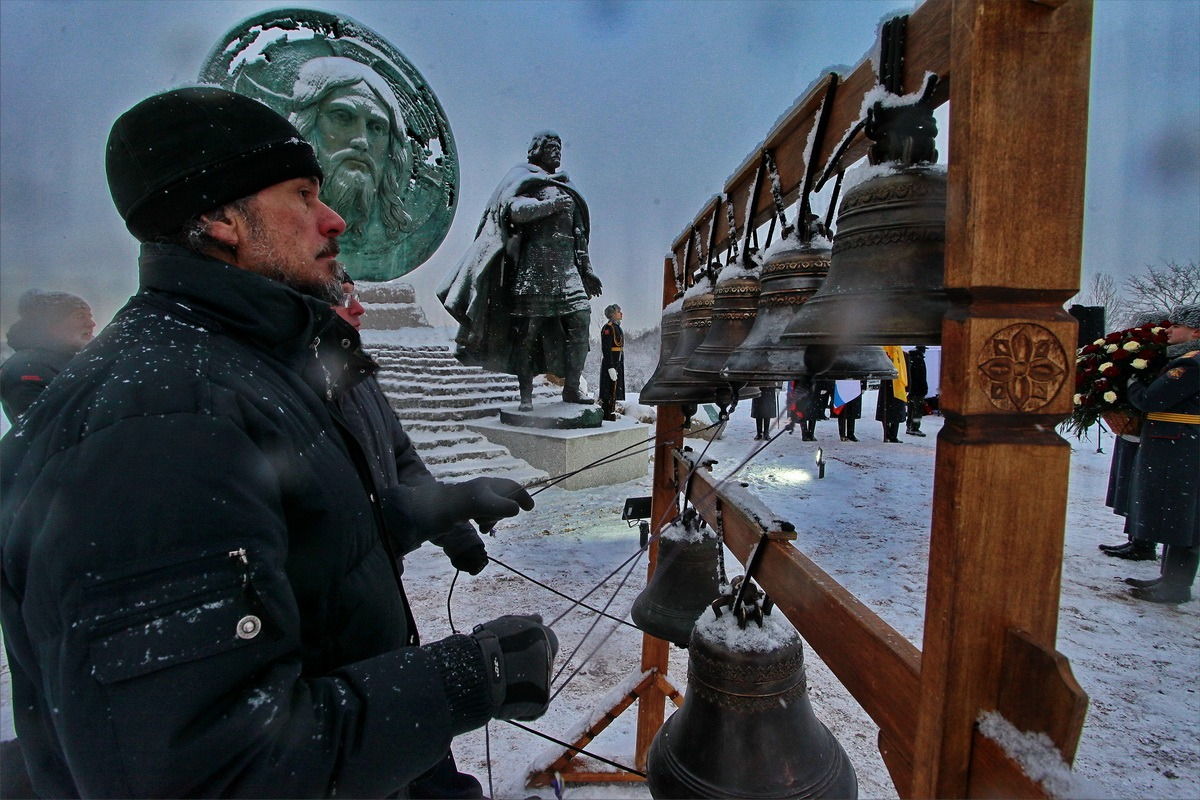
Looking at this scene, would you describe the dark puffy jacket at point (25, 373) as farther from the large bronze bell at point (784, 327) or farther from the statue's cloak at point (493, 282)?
the statue's cloak at point (493, 282)

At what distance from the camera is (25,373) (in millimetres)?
3439

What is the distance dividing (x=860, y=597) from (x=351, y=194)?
8606mm

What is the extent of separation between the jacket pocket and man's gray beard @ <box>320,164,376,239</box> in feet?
29.7

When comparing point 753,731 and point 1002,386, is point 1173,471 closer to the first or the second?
point 753,731

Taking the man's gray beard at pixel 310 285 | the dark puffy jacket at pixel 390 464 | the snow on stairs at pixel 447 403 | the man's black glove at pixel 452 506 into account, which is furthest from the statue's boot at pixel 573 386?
the man's gray beard at pixel 310 285

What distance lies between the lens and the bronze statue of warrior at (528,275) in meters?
7.36

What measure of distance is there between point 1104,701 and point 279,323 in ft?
13.7

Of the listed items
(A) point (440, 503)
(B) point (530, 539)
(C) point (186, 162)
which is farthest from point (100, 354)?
(B) point (530, 539)

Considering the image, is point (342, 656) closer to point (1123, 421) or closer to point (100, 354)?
point (100, 354)

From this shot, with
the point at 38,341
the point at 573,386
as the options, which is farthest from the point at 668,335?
the point at 573,386

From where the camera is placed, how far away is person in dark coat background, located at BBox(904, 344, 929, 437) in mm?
11016

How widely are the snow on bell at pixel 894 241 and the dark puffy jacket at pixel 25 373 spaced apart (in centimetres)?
420

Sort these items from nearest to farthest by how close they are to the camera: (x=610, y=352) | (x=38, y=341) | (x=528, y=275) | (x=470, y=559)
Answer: (x=470, y=559) < (x=38, y=341) < (x=528, y=275) < (x=610, y=352)

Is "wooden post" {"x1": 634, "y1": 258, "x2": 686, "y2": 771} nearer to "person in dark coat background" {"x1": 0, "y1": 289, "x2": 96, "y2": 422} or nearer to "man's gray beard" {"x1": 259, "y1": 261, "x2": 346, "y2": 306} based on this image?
"man's gray beard" {"x1": 259, "y1": 261, "x2": 346, "y2": 306}
